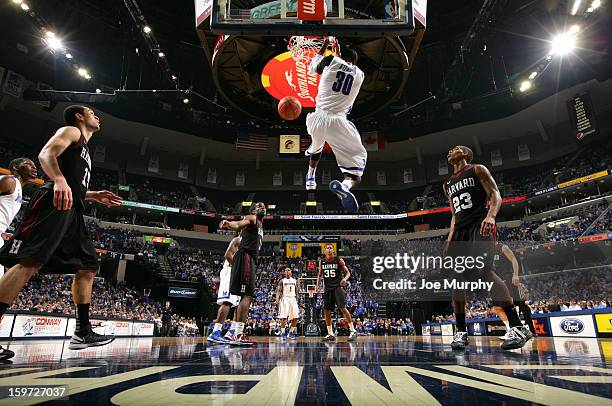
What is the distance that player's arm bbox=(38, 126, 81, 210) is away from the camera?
8.75 ft

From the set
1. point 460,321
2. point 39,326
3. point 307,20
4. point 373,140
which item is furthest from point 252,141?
point 460,321

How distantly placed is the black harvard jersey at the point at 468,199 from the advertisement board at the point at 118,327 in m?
12.8

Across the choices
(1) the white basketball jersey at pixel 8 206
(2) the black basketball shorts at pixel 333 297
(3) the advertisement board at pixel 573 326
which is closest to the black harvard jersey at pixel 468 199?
(2) the black basketball shorts at pixel 333 297

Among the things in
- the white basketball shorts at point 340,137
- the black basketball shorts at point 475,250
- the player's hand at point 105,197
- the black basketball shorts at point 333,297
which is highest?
the white basketball shorts at point 340,137

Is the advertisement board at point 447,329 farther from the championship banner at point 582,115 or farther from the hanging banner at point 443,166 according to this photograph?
the hanging banner at point 443,166

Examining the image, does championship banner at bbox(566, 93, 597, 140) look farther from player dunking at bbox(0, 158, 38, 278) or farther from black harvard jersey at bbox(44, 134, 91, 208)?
player dunking at bbox(0, 158, 38, 278)

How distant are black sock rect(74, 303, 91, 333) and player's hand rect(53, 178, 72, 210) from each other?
1033 mm

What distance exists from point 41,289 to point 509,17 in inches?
998

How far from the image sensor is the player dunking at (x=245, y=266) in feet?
18.6

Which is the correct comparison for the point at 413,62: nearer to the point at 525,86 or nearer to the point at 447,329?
the point at 525,86

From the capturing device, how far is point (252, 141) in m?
21.5

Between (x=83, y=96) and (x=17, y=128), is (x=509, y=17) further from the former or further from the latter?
(x=17, y=128)

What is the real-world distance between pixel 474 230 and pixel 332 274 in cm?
465

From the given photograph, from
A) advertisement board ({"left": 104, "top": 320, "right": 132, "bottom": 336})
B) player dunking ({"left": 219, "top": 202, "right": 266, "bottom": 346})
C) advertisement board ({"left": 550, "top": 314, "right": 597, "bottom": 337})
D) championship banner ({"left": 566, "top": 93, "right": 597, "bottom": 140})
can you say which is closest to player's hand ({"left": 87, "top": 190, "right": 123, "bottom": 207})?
player dunking ({"left": 219, "top": 202, "right": 266, "bottom": 346})
